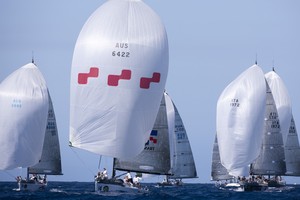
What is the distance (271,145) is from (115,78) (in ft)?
72.7

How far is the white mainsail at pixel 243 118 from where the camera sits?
70750 mm

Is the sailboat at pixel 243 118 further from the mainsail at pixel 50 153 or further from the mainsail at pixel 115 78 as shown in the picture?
the mainsail at pixel 115 78

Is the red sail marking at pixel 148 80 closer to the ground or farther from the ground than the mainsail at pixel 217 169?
farther from the ground

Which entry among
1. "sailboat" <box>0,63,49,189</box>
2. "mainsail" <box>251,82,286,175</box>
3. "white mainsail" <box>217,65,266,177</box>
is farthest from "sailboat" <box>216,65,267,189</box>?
"sailboat" <box>0,63,49,189</box>

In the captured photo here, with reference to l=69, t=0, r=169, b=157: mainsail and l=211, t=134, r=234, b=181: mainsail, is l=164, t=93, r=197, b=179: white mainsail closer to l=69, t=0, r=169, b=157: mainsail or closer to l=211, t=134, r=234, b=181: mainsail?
l=211, t=134, r=234, b=181: mainsail

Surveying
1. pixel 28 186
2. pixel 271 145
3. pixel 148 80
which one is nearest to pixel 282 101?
pixel 271 145

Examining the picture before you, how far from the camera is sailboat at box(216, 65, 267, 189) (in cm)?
7075

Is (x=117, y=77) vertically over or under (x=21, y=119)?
over

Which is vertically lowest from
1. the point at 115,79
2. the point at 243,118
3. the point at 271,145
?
the point at 271,145

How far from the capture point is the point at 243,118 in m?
71.1

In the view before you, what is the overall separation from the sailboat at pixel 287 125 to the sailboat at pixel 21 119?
20945mm

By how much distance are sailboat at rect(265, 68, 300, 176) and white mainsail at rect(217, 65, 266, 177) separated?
26.3ft

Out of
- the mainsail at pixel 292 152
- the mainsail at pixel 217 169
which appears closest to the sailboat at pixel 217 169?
the mainsail at pixel 217 169

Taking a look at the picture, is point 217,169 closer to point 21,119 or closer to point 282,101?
point 282,101
